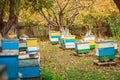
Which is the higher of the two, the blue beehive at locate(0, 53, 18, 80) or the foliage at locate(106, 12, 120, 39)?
the foliage at locate(106, 12, 120, 39)

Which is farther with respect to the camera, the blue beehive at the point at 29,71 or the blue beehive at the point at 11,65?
the blue beehive at the point at 29,71

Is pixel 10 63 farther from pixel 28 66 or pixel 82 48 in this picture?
pixel 82 48

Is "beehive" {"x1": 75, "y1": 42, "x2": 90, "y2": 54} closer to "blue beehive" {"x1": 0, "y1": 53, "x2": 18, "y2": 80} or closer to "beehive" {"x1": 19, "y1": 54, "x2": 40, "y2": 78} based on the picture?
"beehive" {"x1": 19, "y1": 54, "x2": 40, "y2": 78}

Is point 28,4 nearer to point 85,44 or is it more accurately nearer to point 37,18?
point 85,44

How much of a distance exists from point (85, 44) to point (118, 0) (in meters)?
6.24

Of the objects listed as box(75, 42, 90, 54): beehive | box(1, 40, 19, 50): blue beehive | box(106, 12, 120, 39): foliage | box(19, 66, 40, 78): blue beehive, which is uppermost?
box(106, 12, 120, 39): foliage

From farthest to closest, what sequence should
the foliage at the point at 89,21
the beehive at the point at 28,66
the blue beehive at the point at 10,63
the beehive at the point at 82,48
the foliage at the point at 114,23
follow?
the foliage at the point at 89,21 → the foliage at the point at 114,23 → the beehive at the point at 82,48 → the beehive at the point at 28,66 → the blue beehive at the point at 10,63

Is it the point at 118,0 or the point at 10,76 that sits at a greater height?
the point at 118,0

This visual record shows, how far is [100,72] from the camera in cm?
888

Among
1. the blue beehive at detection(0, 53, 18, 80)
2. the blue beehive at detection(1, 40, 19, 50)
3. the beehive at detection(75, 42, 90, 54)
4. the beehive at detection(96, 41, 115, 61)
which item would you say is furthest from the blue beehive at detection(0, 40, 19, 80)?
the beehive at detection(75, 42, 90, 54)

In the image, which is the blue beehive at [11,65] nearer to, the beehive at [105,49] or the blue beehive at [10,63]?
the blue beehive at [10,63]

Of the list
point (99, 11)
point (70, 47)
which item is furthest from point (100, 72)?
point (99, 11)

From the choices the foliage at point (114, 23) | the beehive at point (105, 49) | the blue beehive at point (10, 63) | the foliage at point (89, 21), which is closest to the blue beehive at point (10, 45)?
the beehive at point (105, 49)

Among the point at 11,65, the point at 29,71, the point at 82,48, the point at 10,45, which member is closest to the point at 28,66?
the point at 29,71
